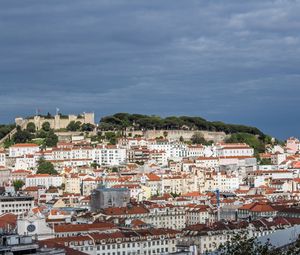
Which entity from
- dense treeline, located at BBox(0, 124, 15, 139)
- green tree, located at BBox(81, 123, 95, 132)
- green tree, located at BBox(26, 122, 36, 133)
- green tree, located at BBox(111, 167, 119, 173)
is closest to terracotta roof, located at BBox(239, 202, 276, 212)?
green tree, located at BBox(111, 167, 119, 173)

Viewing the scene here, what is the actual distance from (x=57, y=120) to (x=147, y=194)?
35.6m

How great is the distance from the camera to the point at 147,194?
75.9 meters

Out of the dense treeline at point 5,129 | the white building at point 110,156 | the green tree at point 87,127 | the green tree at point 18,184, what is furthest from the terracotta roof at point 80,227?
the dense treeline at point 5,129

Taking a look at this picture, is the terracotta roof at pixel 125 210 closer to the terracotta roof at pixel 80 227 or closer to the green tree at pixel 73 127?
the terracotta roof at pixel 80 227

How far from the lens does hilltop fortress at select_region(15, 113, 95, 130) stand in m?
109

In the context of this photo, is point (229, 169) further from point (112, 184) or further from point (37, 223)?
point (37, 223)

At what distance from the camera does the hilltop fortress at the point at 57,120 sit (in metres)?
109

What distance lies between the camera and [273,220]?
49.9m

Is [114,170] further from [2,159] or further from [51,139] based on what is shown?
[51,139]

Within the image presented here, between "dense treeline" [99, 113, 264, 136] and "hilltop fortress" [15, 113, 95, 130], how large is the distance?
1859 mm

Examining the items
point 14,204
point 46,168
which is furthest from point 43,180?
point 14,204

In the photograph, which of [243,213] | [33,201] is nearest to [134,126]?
[33,201]

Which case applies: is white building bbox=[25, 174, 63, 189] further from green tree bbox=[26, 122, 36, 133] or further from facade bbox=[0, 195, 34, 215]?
green tree bbox=[26, 122, 36, 133]

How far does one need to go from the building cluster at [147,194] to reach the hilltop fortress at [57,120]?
25.2 feet
